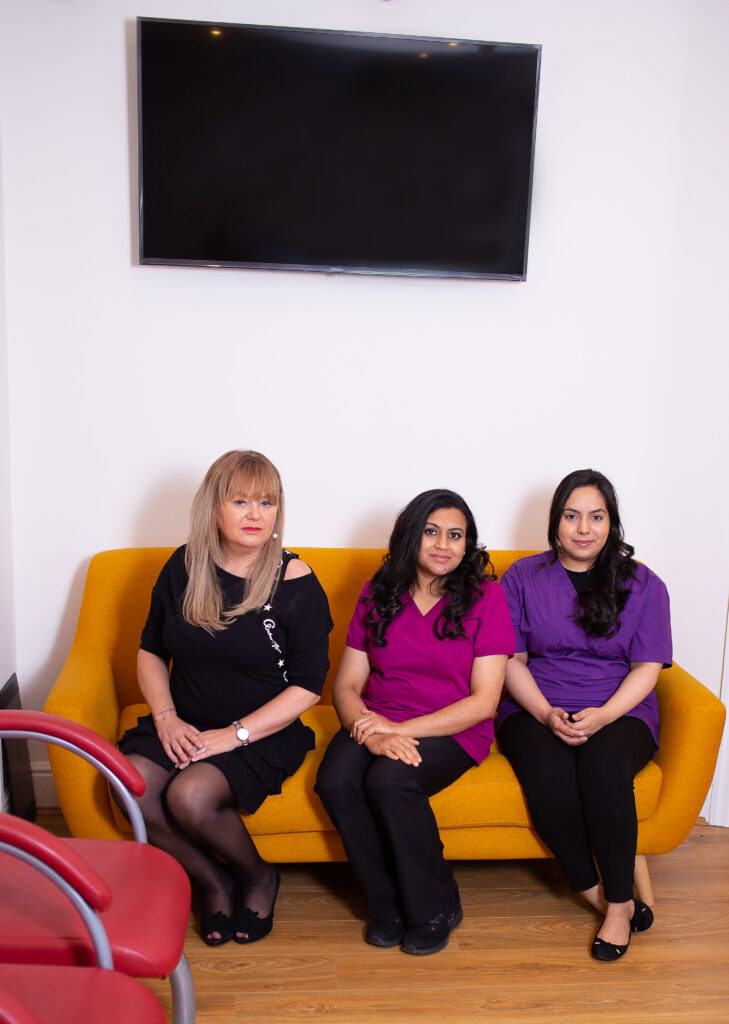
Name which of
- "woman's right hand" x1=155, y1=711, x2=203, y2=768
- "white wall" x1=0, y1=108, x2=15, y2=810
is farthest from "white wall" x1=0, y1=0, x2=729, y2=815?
"woman's right hand" x1=155, y1=711, x2=203, y2=768

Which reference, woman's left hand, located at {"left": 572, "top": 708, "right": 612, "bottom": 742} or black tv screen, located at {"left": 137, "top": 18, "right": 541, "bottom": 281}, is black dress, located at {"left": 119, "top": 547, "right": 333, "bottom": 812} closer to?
woman's left hand, located at {"left": 572, "top": 708, "right": 612, "bottom": 742}

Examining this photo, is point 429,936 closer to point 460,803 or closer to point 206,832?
point 460,803

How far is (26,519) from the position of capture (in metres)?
2.83

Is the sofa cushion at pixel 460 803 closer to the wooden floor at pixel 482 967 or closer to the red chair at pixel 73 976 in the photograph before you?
the wooden floor at pixel 482 967

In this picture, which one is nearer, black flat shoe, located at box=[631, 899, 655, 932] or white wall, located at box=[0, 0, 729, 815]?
black flat shoe, located at box=[631, 899, 655, 932]

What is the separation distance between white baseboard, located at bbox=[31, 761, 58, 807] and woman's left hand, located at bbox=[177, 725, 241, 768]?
0.97 metres

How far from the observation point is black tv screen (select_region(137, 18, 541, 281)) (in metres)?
2.64

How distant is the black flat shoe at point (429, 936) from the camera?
7.01 feet

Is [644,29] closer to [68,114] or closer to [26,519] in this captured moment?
[68,114]

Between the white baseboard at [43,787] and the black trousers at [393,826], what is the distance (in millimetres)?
1180

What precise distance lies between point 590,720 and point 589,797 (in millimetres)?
206

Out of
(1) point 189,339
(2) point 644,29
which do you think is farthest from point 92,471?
(2) point 644,29

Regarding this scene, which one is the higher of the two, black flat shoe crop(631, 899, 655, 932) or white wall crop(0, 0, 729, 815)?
white wall crop(0, 0, 729, 815)

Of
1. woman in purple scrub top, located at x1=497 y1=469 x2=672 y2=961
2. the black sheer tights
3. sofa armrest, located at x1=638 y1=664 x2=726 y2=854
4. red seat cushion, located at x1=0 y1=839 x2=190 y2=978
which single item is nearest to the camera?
red seat cushion, located at x1=0 y1=839 x2=190 y2=978
